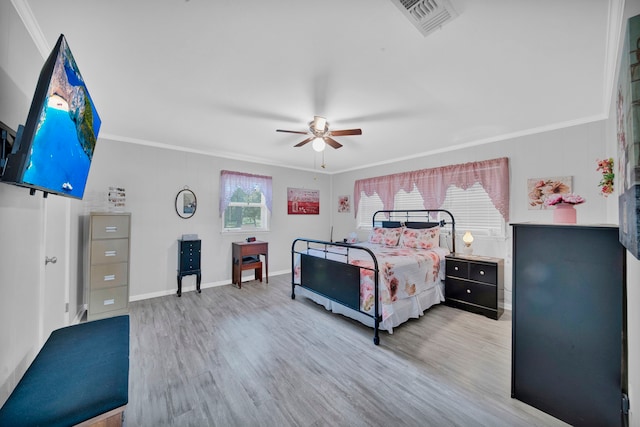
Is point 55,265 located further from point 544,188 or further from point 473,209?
point 544,188

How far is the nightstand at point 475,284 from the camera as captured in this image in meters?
3.14

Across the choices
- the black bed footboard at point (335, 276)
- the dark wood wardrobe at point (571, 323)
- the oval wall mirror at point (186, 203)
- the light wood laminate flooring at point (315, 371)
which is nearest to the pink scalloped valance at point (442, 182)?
the light wood laminate flooring at point (315, 371)

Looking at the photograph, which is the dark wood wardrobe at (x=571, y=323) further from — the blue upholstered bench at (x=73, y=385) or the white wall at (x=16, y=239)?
the white wall at (x=16, y=239)

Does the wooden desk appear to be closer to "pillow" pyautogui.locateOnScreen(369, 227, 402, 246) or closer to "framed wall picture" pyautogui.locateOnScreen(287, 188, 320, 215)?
"framed wall picture" pyautogui.locateOnScreen(287, 188, 320, 215)

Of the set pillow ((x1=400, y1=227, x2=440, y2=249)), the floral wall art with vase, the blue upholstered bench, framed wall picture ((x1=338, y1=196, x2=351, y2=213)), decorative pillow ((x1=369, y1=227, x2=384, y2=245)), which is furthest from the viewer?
framed wall picture ((x1=338, y1=196, x2=351, y2=213))

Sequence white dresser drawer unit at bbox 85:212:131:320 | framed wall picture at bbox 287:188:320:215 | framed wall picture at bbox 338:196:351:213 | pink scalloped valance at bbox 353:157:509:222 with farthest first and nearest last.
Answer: framed wall picture at bbox 338:196:351:213 → framed wall picture at bbox 287:188:320:215 → pink scalloped valance at bbox 353:157:509:222 → white dresser drawer unit at bbox 85:212:131:320

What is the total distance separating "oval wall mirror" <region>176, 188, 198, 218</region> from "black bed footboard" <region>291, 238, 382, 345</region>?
2024 mm

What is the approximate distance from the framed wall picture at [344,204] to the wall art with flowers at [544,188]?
341 cm

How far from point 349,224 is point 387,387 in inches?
165

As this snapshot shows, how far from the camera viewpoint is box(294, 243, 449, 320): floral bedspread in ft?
8.72

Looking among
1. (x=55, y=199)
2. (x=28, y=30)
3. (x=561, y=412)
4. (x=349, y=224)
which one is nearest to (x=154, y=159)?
(x=55, y=199)

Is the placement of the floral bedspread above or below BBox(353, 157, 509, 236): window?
below

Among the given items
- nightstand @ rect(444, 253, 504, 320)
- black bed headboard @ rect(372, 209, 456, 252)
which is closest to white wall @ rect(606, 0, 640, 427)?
nightstand @ rect(444, 253, 504, 320)

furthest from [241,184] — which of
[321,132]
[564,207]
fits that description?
[564,207]
